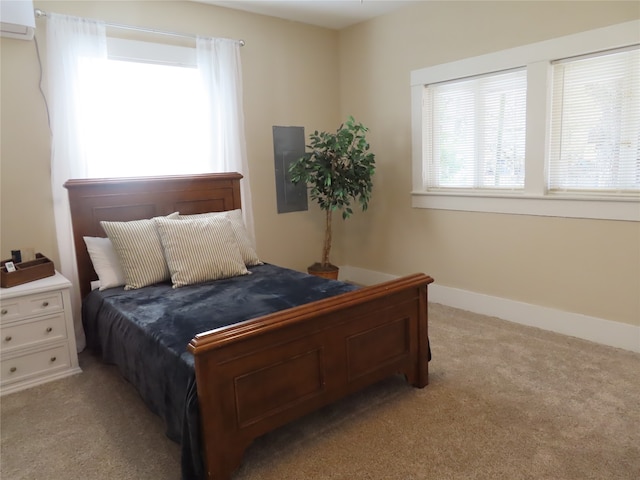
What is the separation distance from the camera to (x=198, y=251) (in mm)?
3096

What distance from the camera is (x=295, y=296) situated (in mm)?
2666

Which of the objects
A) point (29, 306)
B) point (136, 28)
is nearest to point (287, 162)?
point (136, 28)

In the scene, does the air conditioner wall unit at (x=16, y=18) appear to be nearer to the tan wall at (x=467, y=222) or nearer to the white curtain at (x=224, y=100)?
the white curtain at (x=224, y=100)

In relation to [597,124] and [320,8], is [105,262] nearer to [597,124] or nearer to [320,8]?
[320,8]

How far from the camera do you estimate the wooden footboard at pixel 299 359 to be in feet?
6.05

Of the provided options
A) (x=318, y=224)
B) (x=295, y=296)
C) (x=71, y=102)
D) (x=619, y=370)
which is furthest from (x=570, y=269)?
(x=71, y=102)

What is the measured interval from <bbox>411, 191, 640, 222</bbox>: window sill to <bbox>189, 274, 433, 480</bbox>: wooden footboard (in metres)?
1.39

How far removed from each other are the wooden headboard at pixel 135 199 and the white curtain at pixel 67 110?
120mm

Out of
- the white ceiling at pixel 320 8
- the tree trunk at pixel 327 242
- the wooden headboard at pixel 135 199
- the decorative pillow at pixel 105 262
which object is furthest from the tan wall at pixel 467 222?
the decorative pillow at pixel 105 262

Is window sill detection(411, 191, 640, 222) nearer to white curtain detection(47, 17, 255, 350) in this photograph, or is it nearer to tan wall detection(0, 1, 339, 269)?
tan wall detection(0, 1, 339, 269)

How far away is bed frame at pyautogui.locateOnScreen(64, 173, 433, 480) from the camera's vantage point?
6.04 feet

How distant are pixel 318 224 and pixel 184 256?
2000 mm

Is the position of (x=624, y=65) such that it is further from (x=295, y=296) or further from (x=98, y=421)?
(x=98, y=421)

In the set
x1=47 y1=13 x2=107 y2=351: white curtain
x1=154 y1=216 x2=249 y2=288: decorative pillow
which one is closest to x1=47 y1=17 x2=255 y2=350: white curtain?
x1=47 y1=13 x2=107 y2=351: white curtain
